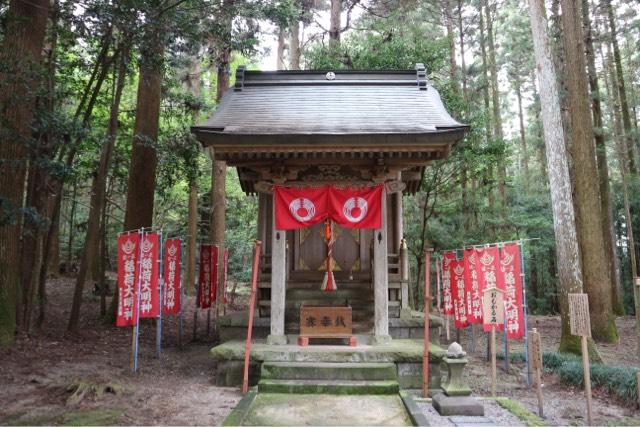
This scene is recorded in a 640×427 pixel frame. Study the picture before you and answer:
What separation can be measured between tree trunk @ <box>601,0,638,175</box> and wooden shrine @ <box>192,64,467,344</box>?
11.4m

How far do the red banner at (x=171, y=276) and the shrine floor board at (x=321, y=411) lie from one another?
160 inches

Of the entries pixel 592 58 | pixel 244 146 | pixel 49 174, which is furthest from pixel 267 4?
pixel 592 58

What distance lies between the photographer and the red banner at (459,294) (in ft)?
31.3

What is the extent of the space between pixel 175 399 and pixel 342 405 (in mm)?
2334

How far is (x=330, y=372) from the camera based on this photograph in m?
6.41

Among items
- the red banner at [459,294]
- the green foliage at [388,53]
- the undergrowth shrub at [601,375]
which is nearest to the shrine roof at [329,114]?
the green foliage at [388,53]

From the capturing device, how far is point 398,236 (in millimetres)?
9258

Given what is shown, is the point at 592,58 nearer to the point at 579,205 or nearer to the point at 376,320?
the point at 579,205

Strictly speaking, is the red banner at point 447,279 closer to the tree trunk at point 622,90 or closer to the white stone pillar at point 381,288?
the white stone pillar at point 381,288

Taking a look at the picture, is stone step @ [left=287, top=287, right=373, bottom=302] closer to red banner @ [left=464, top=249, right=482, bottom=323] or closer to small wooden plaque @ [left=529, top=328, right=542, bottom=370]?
red banner @ [left=464, top=249, right=482, bottom=323]

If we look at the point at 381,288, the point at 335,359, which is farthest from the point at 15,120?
the point at 381,288

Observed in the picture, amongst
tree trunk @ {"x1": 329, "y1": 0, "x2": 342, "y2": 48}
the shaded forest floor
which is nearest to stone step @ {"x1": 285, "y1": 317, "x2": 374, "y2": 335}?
the shaded forest floor

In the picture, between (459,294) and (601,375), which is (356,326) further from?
→ (601,375)

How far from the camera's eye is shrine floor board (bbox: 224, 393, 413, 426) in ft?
16.1
